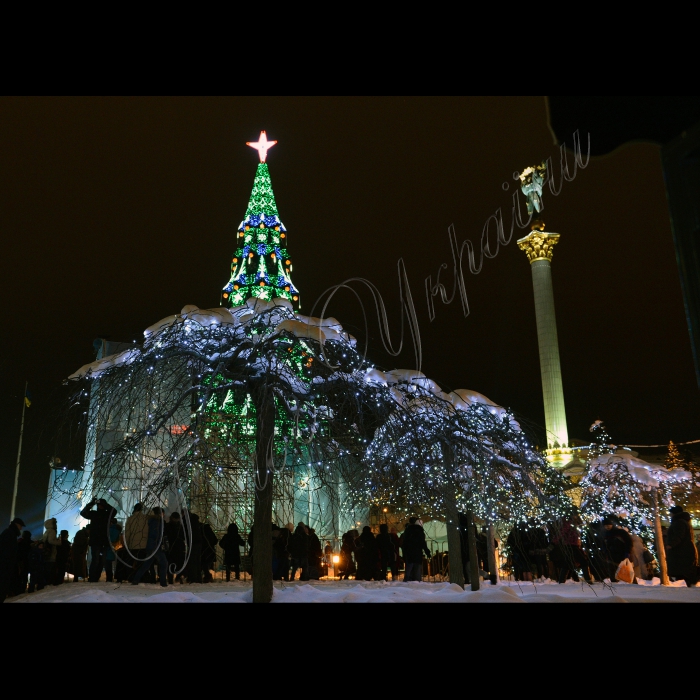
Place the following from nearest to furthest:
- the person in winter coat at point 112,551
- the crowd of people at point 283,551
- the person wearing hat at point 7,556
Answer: the person wearing hat at point 7,556
the crowd of people at point 283,551
the person in winter coat at point 112,551

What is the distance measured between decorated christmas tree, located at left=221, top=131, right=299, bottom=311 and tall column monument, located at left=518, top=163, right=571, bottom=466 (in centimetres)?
1853

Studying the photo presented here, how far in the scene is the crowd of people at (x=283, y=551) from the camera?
12.8 metres

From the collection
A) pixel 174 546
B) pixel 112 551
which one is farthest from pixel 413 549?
pixel 112 551

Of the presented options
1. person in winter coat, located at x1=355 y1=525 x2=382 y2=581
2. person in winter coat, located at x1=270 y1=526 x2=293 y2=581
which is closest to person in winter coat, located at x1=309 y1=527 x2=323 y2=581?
person in winter coat, located at x1=270 y1=526 x2=293 y2=581

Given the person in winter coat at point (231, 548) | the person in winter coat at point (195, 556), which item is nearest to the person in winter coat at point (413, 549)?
the person in winter coat at point (231, 548)

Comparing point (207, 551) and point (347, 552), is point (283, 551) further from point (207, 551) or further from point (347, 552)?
point (347, 552)

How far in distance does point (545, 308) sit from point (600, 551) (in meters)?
31.2

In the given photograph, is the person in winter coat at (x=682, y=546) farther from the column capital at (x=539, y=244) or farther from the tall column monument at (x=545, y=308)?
the column capital at (x=539, y=244)

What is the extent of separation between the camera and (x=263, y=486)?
951cm

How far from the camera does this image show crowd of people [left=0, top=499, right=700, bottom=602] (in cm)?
1277

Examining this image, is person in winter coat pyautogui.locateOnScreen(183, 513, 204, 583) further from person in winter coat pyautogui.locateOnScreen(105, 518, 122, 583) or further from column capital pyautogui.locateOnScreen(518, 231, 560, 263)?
column capital pyautogui.locateOnScreen(518, 231, 560, 263)

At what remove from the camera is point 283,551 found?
1612 centimetres
